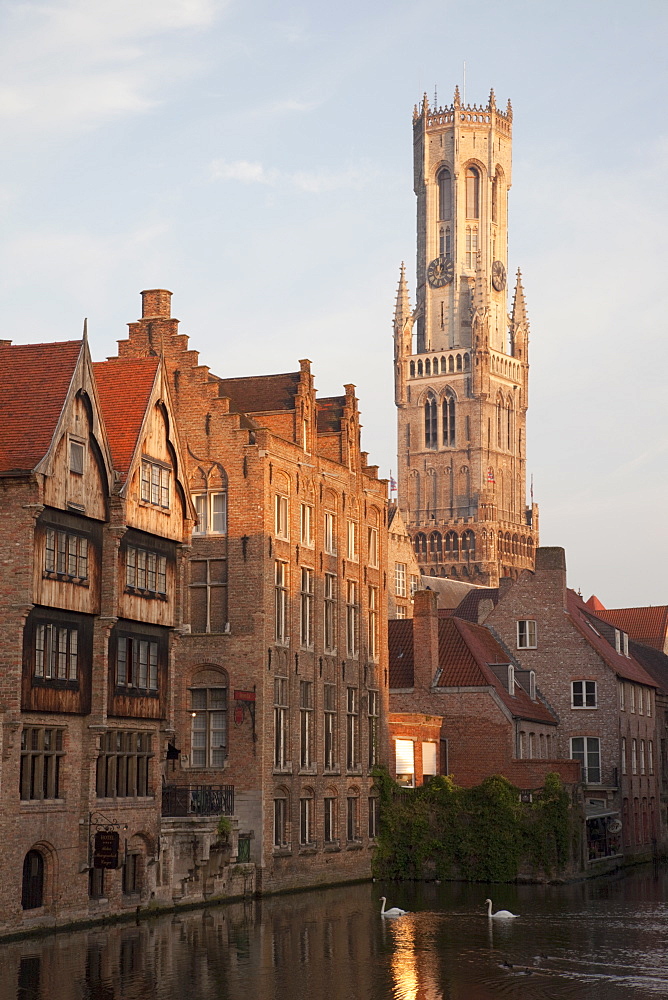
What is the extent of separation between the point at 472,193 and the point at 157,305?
142 m

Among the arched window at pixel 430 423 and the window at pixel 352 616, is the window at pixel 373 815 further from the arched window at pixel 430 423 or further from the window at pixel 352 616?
the arched window at pixel 430 423

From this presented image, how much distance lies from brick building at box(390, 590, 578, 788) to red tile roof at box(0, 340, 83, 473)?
24.9 meters

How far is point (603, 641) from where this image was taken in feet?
242

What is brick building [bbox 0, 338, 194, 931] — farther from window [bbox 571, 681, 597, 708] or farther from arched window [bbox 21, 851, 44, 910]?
window [bbox 571, 681, 597, 708]

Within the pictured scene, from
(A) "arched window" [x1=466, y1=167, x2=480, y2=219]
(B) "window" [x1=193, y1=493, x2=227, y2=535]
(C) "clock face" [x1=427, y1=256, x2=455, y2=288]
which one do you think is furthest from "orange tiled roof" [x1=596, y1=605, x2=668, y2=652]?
(A) "arched window" [x1=466, y1=167, x2=480, y2=219]

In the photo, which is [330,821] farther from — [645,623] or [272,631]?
[645,623]

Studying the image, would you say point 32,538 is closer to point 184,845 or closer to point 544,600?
point 184,845

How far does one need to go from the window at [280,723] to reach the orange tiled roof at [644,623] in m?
46.2

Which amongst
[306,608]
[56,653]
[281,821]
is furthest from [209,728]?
[56,653]

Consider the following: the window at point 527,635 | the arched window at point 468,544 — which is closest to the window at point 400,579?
the window at point 527,635

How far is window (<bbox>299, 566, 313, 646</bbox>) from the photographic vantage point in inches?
2167

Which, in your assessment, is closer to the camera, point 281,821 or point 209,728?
point 209,728

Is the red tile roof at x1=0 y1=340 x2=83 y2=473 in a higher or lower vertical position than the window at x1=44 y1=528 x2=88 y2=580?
higher

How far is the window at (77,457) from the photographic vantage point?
131 ft
